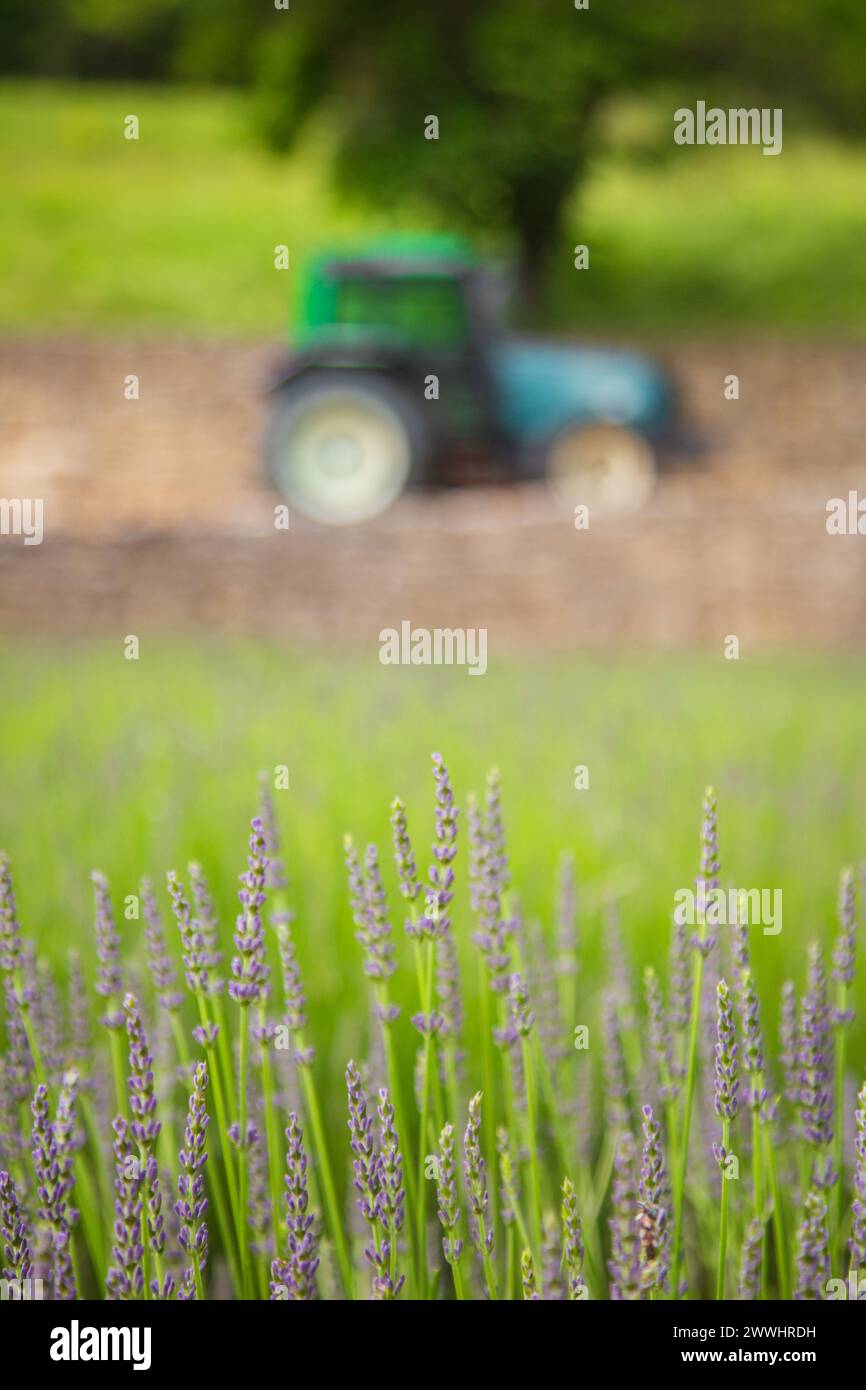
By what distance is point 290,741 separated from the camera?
321 centimetres

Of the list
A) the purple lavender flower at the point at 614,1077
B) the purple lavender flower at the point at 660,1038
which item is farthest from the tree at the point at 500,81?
the purple lavender flower at the point at 660,1038

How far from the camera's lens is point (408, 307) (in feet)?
29.7

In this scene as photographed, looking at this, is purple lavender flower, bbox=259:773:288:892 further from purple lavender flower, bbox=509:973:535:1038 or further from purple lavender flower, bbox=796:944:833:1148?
purple lavender flower, bbox=796:944:833:1148

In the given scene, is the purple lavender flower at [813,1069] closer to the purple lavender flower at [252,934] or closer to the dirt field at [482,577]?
the purple lavender flower at [252,934]

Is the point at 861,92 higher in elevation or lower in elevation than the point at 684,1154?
higher

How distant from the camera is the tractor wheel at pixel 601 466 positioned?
927 cm

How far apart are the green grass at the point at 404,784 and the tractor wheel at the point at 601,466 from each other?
4.44 m

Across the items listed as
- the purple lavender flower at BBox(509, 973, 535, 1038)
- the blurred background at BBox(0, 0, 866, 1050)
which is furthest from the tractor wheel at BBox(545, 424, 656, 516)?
the purple lavender flower at BBox(509, 973, 535, 1038)

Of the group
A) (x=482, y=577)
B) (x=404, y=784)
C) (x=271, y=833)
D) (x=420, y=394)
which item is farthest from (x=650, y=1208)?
(x=420, y=394)

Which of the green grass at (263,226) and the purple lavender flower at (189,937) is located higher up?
the green grass at (263,226)

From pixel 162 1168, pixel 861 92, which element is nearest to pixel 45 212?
pixel 861 92

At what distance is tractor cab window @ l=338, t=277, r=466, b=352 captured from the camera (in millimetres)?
8992
